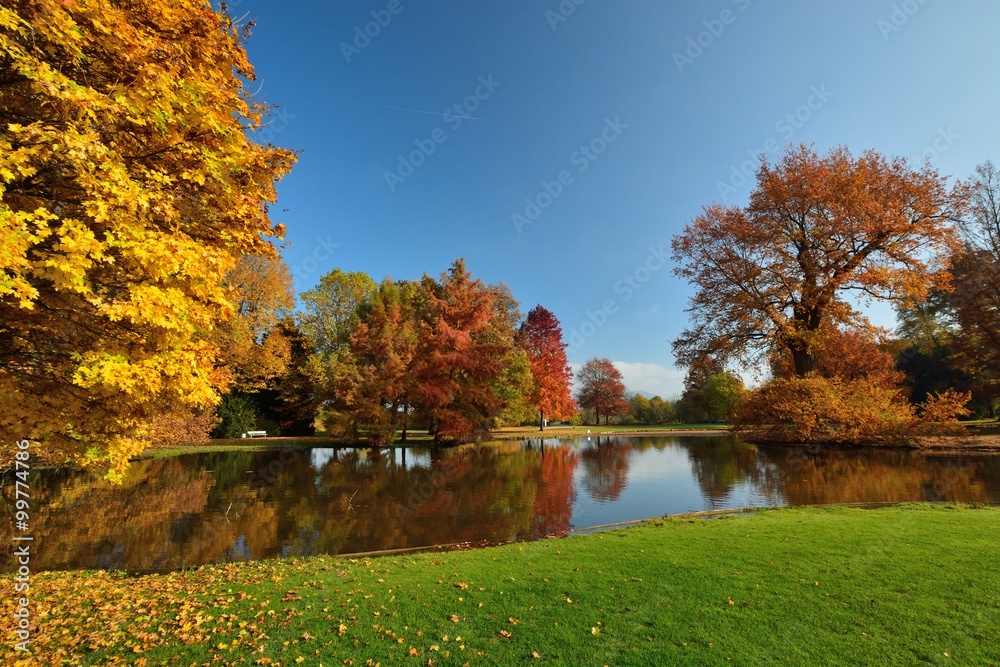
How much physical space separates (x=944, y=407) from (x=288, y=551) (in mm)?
27328

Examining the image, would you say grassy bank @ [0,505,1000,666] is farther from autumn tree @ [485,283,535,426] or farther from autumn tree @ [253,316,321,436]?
autumn tree @ [253,316,321,436]

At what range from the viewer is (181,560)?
8.45 meters

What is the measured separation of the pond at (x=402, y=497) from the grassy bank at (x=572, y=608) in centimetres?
248

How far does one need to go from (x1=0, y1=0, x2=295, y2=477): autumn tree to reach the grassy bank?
1.96 m

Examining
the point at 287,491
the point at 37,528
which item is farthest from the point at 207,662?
the point at 287,491

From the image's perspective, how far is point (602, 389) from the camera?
68.4 meters

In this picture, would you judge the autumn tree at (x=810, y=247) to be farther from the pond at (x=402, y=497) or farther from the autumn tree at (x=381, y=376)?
the autumn tree at (x=381, y=376)

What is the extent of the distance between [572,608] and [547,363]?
37694 mm

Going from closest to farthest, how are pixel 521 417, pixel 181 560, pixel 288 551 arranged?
1. pixel 181 560
2. pixel 288 551
3. pixel 521 417

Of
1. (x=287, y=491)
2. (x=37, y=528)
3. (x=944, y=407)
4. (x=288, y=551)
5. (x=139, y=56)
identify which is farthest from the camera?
(x=944, y=407)

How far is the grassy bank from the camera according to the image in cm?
409

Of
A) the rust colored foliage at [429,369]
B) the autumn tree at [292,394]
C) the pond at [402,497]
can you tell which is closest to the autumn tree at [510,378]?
the rust colored foliage at [429,369]

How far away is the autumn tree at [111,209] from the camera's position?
3.55m

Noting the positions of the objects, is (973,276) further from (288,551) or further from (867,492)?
(288,551)
